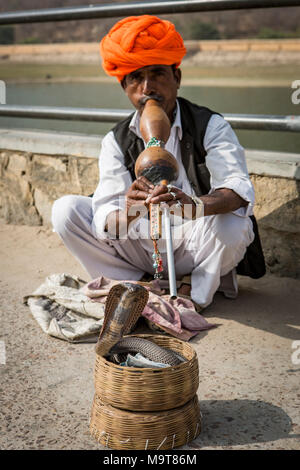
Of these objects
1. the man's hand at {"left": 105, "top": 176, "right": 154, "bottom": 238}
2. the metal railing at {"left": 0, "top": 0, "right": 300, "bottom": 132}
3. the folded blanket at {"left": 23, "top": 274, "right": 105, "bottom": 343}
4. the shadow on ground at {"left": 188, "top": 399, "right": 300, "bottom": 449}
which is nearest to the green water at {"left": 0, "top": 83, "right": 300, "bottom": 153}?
the metal railing at {"left": 0, "top": 0, "right": 300, "bottom": 132}

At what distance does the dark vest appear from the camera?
2918mm

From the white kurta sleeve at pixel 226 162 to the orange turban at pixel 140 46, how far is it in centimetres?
39

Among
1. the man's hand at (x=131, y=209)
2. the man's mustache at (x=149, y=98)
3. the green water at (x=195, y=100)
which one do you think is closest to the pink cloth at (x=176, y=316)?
the man's hand at (x=131, y=209)

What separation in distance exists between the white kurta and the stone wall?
1.39ft

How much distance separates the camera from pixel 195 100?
15.5 feet

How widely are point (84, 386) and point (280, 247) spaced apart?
5.01 feet

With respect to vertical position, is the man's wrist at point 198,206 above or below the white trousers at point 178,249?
above

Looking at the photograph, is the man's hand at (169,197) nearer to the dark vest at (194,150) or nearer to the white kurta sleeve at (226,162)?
the white kurta sleeve at (226,162)

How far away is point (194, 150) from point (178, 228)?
405 millimetres

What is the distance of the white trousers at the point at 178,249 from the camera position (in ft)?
9.37

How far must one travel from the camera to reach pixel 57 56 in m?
6.87

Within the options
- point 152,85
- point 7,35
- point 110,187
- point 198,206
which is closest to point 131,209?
point 110,187
